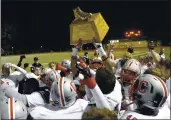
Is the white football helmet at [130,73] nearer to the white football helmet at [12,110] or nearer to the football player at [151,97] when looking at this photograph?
the football player at [151,97]

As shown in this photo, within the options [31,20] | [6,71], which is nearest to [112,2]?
[31,20]

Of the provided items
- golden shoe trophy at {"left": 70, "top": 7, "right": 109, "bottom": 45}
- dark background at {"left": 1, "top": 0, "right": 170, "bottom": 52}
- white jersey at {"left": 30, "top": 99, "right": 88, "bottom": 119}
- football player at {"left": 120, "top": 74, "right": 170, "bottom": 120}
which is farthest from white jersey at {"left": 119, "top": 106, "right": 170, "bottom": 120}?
dark background at {"left": 1, "top": 0, "right": 170, "bottom": 52}

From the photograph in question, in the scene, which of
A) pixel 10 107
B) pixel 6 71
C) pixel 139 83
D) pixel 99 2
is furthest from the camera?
pixel 99 2

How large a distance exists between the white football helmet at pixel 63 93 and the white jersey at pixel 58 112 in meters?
0.06

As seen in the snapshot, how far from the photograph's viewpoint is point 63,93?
11.6ft

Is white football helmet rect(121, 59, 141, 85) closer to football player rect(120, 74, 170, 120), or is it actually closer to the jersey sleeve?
the jersey sleeve

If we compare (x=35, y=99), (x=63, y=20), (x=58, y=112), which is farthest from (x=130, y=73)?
(x=63, y=20)

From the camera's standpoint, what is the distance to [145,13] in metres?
31.8

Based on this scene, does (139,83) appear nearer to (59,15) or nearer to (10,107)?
(10,107)

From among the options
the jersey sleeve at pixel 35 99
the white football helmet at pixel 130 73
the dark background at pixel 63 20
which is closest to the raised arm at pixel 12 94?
the jersey sleeve at pixel 35 99

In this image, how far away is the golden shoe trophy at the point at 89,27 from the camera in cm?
494

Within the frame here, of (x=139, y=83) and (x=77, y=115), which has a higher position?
(x=139, y=83)

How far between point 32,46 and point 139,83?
28747 mm

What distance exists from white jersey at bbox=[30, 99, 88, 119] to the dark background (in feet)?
90.0
